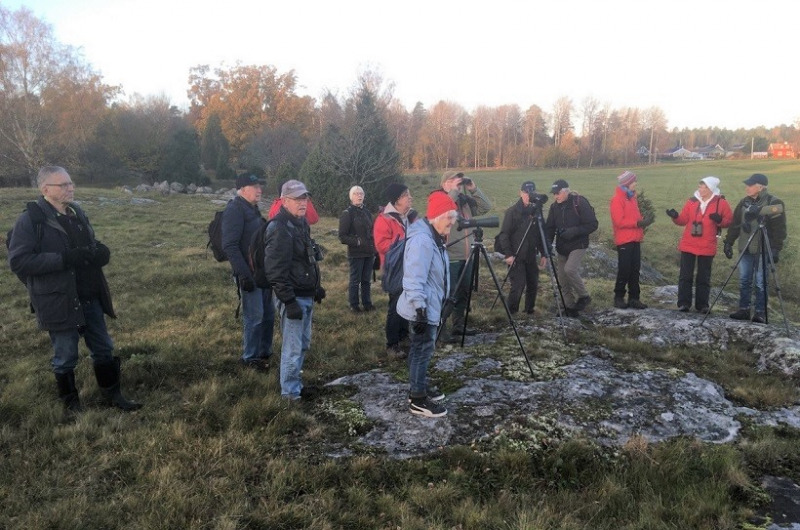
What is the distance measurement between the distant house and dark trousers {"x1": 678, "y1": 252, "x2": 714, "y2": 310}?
11139 centimetres

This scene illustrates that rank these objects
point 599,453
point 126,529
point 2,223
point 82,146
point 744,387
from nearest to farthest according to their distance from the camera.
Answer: point 126,529 → point 599,453 → point 744,387 → point 2,223 → point 82,146

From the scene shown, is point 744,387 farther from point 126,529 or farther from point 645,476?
point 126,529

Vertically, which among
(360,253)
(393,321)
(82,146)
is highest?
(82,146)

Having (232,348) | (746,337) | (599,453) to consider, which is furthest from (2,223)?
(746,337)

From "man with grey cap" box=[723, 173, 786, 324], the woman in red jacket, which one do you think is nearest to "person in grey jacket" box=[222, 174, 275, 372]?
the woman in red jacket

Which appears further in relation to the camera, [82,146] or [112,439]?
[82,146]

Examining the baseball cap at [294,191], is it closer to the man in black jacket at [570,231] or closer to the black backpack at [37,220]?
the black backpack at [37,220]

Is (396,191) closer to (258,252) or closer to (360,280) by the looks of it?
(258,252)

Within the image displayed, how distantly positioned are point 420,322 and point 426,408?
794mm

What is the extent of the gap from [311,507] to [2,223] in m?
17.7

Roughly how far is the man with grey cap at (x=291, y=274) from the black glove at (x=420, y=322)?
1.10 meters

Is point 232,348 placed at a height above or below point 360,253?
below

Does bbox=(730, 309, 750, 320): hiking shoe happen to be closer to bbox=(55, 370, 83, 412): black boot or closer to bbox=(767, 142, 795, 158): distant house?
bbox=(55, 370, 83, 412): black boot

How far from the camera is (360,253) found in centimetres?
817
